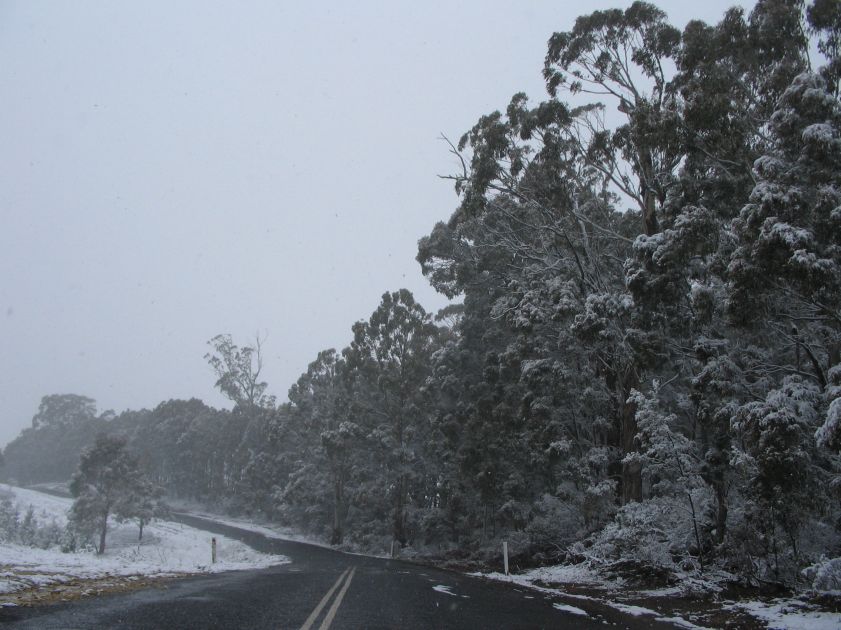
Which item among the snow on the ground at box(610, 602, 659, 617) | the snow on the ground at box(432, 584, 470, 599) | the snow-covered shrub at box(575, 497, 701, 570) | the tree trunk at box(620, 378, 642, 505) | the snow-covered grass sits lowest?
the snow-covered grass

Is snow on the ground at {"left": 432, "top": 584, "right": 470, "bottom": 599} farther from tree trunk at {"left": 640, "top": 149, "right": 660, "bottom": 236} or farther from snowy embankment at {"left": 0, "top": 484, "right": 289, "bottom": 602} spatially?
tree trunk at {"left": 640, "top": 149, "right": 660, "bottom": 236}

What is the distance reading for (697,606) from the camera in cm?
1009

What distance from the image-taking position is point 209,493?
3115 inches

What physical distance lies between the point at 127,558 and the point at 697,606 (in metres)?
26.4

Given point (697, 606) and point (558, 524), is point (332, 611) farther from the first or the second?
point (558, 524)

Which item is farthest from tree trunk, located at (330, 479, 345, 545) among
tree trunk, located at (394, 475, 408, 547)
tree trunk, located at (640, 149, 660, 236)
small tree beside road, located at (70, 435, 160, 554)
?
tree trunk, located at (640, 149, 660, 236)

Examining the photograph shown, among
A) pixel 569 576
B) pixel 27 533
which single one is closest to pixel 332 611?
pixel 569 576

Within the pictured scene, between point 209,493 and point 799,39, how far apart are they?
82.3m

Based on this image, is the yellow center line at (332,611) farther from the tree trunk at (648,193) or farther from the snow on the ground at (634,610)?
the tree trunk at (648,193)

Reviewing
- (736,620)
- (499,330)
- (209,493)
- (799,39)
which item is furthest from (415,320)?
(209,493)

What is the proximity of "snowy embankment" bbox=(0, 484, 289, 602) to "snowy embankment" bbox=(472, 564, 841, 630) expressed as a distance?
894 cm

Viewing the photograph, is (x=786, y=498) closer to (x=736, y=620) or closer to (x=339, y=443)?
(x=736, y=620)

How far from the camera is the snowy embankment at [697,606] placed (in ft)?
26.4

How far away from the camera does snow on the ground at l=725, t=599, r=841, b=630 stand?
300 inches
